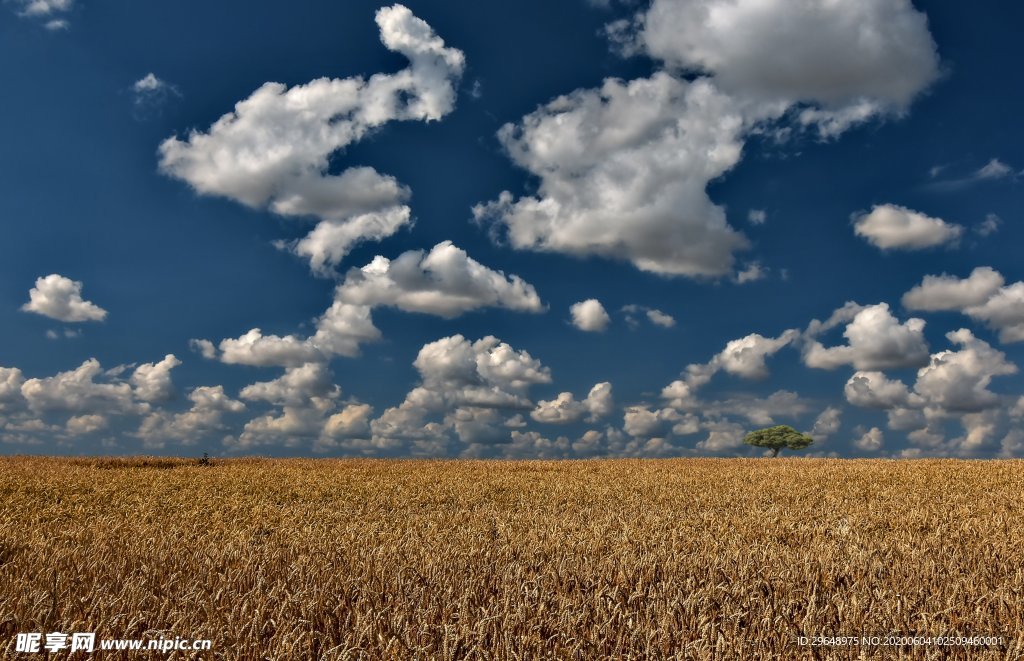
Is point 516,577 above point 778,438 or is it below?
above

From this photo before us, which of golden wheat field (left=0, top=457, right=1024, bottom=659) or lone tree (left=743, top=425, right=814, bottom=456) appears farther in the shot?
lone tree (left=743, top=425, right=814, bottom=456)

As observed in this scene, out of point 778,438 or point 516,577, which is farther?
point 778,438

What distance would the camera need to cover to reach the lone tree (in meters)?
76.5

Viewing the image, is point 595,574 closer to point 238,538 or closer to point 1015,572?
point 1015,572

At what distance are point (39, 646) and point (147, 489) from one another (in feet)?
44.9

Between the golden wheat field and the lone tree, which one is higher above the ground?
the golden wheat field

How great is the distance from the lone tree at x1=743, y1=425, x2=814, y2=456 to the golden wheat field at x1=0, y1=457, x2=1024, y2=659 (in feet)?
222

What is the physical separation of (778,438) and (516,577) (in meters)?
78.8

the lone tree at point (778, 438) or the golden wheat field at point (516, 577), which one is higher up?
the golden wheat field at point (516, 577)

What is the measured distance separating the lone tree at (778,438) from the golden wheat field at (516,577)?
67.8 metres

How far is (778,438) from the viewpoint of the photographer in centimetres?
7725

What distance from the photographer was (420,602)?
15.3ft

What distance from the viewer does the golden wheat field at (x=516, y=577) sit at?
13.0ft

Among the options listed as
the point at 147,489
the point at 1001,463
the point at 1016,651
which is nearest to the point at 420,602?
the point at 1016,651
